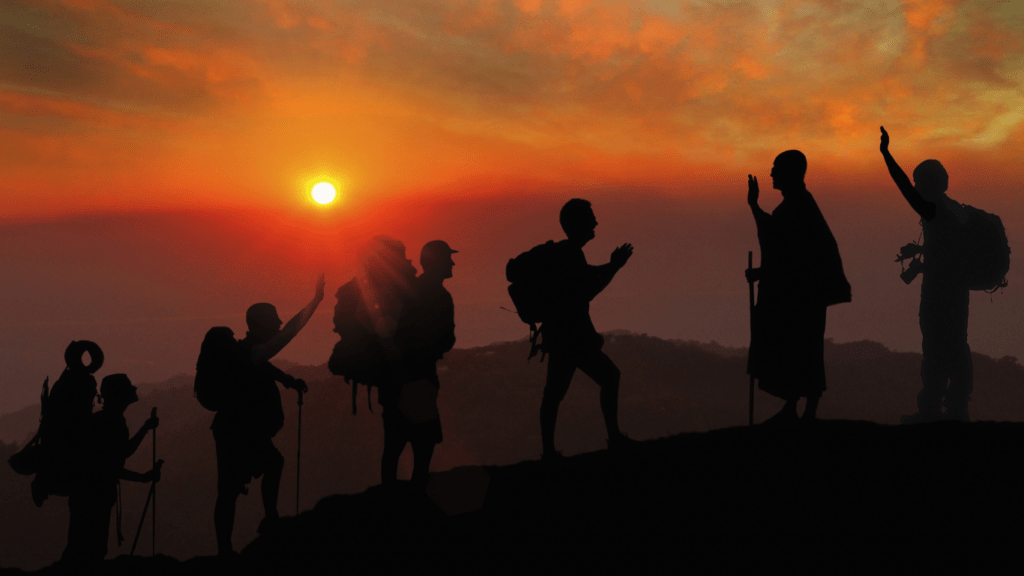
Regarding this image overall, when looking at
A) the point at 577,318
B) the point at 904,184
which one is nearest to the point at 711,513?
the point at 577,318

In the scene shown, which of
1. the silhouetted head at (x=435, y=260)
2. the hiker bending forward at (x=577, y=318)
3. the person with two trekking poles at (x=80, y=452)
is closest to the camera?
the silhouetted head at (x=435, y=260)

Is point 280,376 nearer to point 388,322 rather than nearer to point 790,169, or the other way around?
point 388,322

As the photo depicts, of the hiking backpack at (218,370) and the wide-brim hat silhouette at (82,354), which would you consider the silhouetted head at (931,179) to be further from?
the wide-brim hat silhouette at (82,354)

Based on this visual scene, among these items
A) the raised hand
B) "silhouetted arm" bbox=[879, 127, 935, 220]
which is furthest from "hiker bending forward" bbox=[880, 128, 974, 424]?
the raised hand

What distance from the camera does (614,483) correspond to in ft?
26.6

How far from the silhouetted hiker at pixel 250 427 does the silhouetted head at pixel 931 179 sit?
37.1 feet

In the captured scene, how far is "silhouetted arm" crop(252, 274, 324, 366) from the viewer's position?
7.29 meters

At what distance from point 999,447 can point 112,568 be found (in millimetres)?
9557

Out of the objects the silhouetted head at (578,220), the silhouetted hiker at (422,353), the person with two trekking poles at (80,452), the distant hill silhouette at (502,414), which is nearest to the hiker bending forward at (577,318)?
the silhouetted head at (578,220)

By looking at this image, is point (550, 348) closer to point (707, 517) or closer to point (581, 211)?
point (581, 211)

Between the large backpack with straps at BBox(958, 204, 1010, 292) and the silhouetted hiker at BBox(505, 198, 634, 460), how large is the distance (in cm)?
857

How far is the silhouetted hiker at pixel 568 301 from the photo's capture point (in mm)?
8523

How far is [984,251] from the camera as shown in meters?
14.0

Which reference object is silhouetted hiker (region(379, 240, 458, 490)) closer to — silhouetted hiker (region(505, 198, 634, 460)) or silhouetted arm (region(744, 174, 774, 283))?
silhouetted hiker (region(505, 198, 634, 460))
